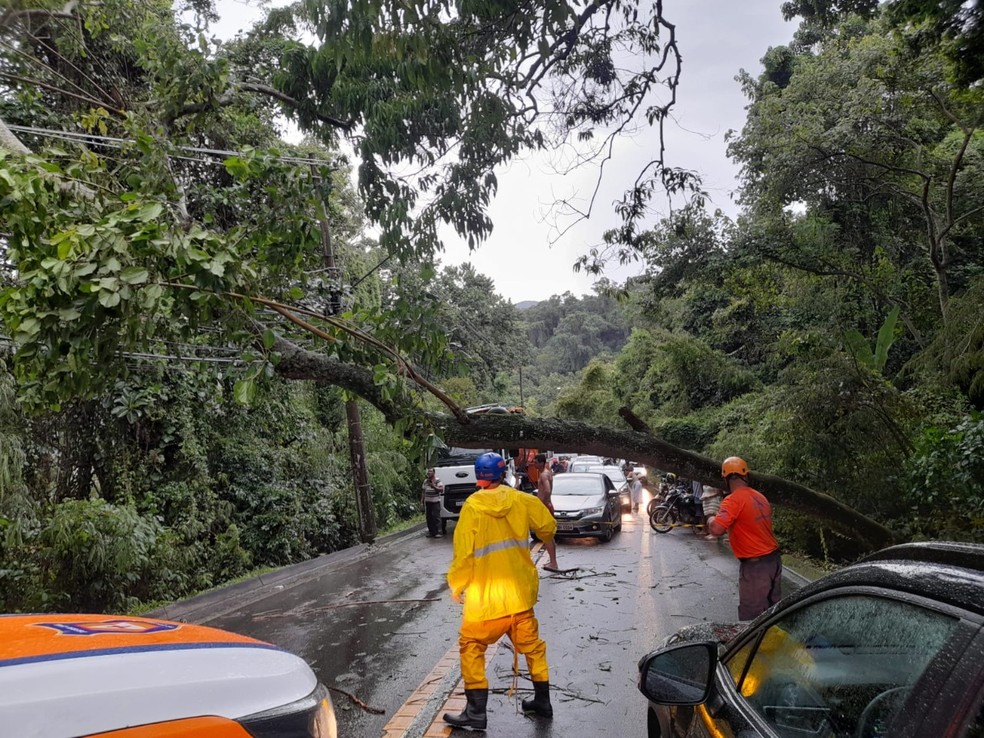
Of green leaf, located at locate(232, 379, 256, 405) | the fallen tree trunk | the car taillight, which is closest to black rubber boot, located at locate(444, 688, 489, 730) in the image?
the fallen tree trunk

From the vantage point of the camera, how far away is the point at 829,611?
215 centimetres

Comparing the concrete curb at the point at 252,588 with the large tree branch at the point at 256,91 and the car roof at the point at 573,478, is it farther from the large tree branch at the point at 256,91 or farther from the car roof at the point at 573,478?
the large tree branch at the point at 256,91

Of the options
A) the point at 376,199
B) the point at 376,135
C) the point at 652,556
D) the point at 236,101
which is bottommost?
the point at 652,556

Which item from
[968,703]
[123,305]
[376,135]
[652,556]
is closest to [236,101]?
[376,135]

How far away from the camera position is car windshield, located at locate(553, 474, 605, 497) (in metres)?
15.6

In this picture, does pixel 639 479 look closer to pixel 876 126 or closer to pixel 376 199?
pixel 876 126

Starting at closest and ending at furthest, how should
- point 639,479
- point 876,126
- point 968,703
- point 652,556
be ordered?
point 968,703 < point 652,556 < point 876,126 < point 639,479

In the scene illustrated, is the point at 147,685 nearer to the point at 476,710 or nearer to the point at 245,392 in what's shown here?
the point at 245,392

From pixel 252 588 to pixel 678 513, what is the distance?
8.63 meters

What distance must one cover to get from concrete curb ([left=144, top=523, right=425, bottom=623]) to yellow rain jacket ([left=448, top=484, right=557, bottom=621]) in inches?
205

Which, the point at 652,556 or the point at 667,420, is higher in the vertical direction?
the point at 667,420

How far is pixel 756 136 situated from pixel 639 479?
9.91 m

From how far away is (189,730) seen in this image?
62.9 inches

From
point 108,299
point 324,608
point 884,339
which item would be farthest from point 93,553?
point 884,339
